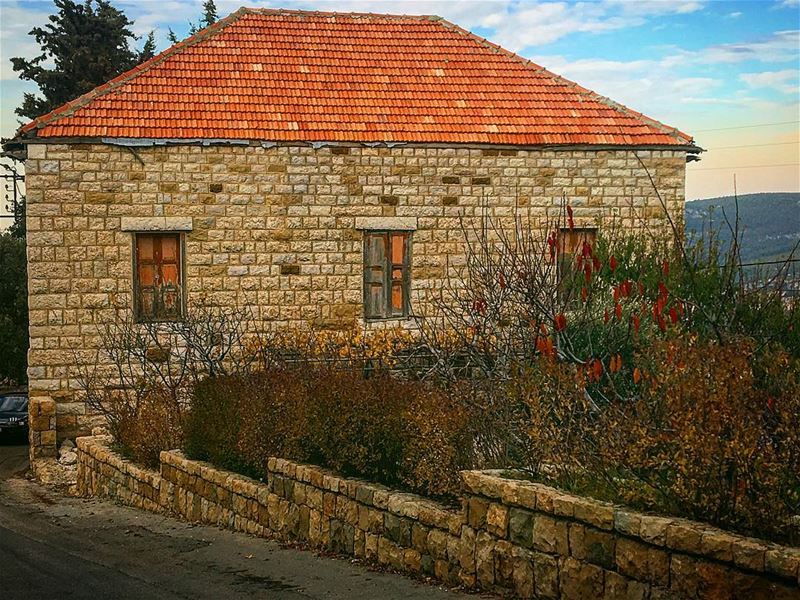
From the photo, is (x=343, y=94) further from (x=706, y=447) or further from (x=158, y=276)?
(x=706, y=447)

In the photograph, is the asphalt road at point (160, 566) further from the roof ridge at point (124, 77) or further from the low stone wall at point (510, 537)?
the roof ridge at point (124, 77)

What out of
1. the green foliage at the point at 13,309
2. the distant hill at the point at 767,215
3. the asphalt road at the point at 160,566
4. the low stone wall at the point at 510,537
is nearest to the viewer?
the low stone wall at the point at 510,537

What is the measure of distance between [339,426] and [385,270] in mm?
8309

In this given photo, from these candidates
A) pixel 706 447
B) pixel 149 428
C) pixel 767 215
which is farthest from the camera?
pixel 767 215

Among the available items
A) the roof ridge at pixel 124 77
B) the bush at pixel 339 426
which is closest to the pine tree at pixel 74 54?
the roof ridge at pixel 124 77

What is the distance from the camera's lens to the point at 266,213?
1781 cm

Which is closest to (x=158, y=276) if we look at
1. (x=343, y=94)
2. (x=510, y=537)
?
(x=343, y=94)

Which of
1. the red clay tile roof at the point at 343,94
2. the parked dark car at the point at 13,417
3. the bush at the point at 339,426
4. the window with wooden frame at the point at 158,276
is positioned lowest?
the parked dark car at the point at 13,417

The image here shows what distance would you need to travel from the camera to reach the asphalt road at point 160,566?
8.41 metres

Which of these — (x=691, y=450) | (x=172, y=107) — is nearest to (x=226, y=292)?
(x=172, y=107)

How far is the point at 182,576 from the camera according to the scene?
9258 millimetres

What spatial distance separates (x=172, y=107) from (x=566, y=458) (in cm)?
1206

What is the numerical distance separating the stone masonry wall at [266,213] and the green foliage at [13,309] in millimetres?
16086

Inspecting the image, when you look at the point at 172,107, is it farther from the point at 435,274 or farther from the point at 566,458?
the point at 566,458
